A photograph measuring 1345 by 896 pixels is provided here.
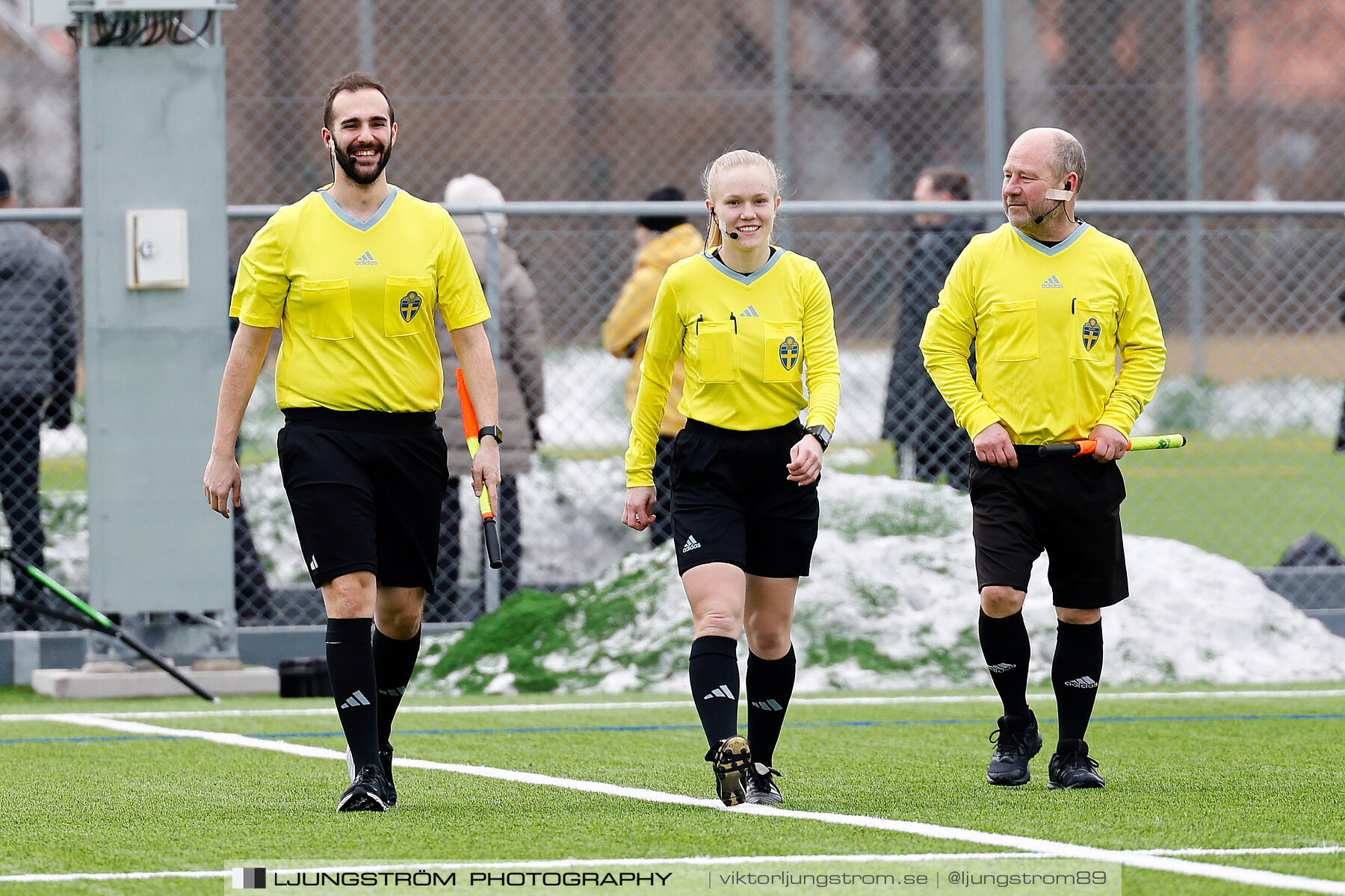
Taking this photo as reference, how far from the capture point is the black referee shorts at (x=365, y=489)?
493 cm

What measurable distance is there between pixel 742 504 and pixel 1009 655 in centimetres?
91

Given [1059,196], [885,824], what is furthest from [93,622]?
[1059,196]

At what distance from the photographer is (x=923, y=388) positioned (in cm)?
945

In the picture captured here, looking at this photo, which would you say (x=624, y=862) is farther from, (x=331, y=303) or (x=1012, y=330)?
(x=1012, y=330)

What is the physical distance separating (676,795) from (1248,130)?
1306cm

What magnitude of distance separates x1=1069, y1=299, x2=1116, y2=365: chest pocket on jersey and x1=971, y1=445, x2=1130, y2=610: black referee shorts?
0.28 m

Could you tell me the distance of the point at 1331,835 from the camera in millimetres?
4414

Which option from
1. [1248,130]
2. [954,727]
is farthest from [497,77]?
[954,727]

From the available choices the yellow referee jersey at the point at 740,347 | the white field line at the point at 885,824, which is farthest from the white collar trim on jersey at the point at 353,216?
the white field line at the point at 885,824

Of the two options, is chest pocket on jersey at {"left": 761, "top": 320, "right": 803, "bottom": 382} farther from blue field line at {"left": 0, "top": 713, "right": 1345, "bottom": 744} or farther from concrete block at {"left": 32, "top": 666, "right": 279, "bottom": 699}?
concrete block at {"left": 32, "top": 666, "right": 279, "bottom": 699}

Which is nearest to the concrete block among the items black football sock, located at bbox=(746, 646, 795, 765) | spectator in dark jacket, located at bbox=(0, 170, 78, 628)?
spectator in dark jacket, located at bbox=(0, 170, 78, 628)

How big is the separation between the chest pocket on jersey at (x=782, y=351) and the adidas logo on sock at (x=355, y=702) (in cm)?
127

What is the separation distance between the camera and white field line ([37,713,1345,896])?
391 centimetres

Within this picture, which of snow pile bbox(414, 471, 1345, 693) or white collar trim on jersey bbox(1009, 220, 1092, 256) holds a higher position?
white collar trim on jersey bbox(1009, 220, 1092, 256)
